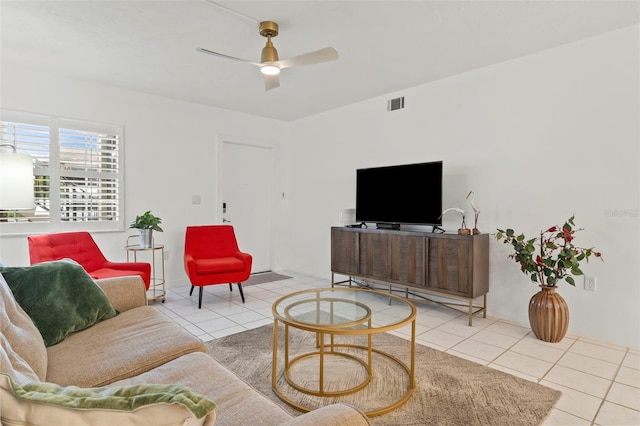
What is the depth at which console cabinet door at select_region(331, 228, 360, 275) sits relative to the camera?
432cm

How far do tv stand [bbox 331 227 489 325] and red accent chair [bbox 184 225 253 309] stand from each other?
4.19 feet

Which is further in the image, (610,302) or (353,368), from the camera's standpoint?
(610,302)

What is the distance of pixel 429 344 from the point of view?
287cm

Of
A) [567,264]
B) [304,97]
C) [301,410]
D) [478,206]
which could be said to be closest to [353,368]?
[301,410]

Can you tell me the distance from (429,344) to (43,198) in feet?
13.7

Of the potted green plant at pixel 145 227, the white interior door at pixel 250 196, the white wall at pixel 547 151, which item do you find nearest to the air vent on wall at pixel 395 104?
the white wall at pixel 547 151


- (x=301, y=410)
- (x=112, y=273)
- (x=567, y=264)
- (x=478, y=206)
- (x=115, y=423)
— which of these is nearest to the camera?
(x=115, y=423)

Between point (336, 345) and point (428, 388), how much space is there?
0.76 m

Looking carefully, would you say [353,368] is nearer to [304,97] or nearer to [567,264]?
[567,264]

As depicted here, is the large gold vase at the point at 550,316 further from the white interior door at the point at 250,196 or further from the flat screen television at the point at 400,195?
the white interior door at the point at 250,196

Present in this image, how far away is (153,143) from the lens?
4551 mm

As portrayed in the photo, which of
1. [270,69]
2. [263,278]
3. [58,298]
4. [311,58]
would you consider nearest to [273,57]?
[270,69]

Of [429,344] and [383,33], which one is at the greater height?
[383,33]

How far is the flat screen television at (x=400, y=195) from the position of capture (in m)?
3.67
